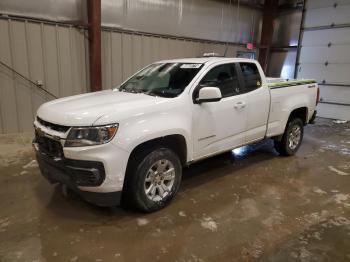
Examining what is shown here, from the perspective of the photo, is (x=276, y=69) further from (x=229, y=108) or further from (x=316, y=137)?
(x=229, y=108)

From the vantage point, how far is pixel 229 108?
3.79 m

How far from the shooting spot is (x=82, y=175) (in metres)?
2.68

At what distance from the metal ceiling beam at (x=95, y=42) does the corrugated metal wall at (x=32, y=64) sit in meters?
0.27

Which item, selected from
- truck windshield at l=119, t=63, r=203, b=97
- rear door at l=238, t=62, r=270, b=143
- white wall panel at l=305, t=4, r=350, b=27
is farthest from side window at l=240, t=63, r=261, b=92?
white wall panel at l=305, t=4, r=350, b=27

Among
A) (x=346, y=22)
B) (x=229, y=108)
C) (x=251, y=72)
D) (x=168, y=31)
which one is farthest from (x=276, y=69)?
(x=229, y=108)

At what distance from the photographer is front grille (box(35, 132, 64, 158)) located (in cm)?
277

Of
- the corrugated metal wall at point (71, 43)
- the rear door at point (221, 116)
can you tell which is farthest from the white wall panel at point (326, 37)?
the rear door at point (221, 116)

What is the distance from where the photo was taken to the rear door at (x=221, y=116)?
11.4 ft

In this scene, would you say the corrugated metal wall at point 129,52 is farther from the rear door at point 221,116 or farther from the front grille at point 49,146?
the front grille at point 49,146

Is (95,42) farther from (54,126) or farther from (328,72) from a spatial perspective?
(328,72)

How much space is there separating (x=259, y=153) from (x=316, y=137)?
2.40 metres

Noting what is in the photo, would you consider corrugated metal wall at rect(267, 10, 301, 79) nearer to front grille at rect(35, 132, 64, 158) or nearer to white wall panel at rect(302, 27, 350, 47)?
white wall panel at rect(302, 27, 350, 47)

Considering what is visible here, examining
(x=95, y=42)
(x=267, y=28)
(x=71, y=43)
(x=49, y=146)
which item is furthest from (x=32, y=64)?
(x=267, y=28)

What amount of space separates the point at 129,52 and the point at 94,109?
5376 millimetres
